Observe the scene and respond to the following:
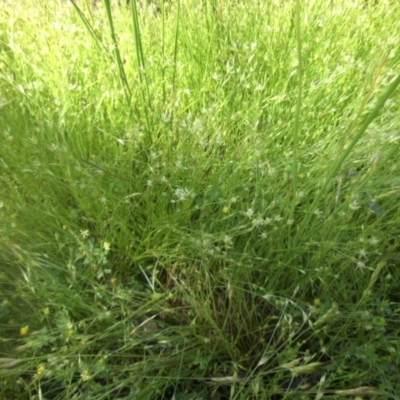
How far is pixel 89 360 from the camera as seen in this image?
110cm

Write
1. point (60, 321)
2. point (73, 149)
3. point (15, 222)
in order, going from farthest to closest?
point (73, 149) < point (15, 222) < point (60, 321)

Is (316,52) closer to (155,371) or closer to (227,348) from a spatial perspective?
(227,348)

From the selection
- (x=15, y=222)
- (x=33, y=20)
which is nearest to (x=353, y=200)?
(x=15, y=222)

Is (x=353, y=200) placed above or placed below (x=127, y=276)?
above

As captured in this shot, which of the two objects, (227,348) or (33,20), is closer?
(227,348)

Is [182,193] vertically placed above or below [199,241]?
above

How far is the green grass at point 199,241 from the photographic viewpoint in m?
1.05

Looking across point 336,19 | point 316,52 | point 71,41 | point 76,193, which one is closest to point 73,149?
point 76,193

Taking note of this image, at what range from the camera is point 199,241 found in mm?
1095

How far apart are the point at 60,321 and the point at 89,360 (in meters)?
0.13

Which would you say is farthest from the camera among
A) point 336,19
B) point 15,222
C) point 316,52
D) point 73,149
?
point 336,19

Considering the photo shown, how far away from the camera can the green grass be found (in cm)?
105

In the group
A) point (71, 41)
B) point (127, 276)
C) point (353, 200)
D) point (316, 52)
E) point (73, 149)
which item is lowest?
point (127, 276)

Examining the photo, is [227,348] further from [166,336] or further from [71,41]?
[71,41]
